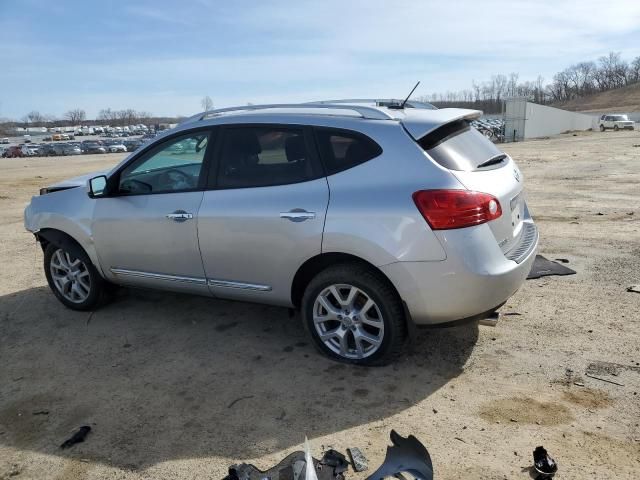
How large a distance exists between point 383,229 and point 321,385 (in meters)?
1.16

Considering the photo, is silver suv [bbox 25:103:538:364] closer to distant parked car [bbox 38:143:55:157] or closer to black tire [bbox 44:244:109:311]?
black tire [bbox 44:244:109:311]

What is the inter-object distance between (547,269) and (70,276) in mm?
4972

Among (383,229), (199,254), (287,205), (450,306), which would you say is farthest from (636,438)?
(199,254)

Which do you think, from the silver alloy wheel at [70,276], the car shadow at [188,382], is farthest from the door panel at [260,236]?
the silver alloy wheel at [70,276]

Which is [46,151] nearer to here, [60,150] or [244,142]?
[60,150]

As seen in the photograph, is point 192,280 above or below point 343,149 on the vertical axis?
below

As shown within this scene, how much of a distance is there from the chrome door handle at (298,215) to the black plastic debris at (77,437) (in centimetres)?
186

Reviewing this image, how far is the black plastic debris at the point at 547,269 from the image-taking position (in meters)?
5.73

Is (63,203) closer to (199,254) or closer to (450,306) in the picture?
(199,254)

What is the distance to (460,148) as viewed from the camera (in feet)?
12.3

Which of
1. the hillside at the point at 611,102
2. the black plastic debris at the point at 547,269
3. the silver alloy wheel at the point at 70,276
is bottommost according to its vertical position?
the black plastic debris at the point at 547,269

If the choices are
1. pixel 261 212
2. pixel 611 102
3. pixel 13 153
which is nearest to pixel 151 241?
pixel 261 212

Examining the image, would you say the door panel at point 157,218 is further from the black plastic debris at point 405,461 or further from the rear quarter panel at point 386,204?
the black plastic debris at point 405,461

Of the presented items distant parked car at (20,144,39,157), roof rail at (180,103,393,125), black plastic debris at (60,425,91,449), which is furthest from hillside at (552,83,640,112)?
black plastic debris at (60,425,91,449)
